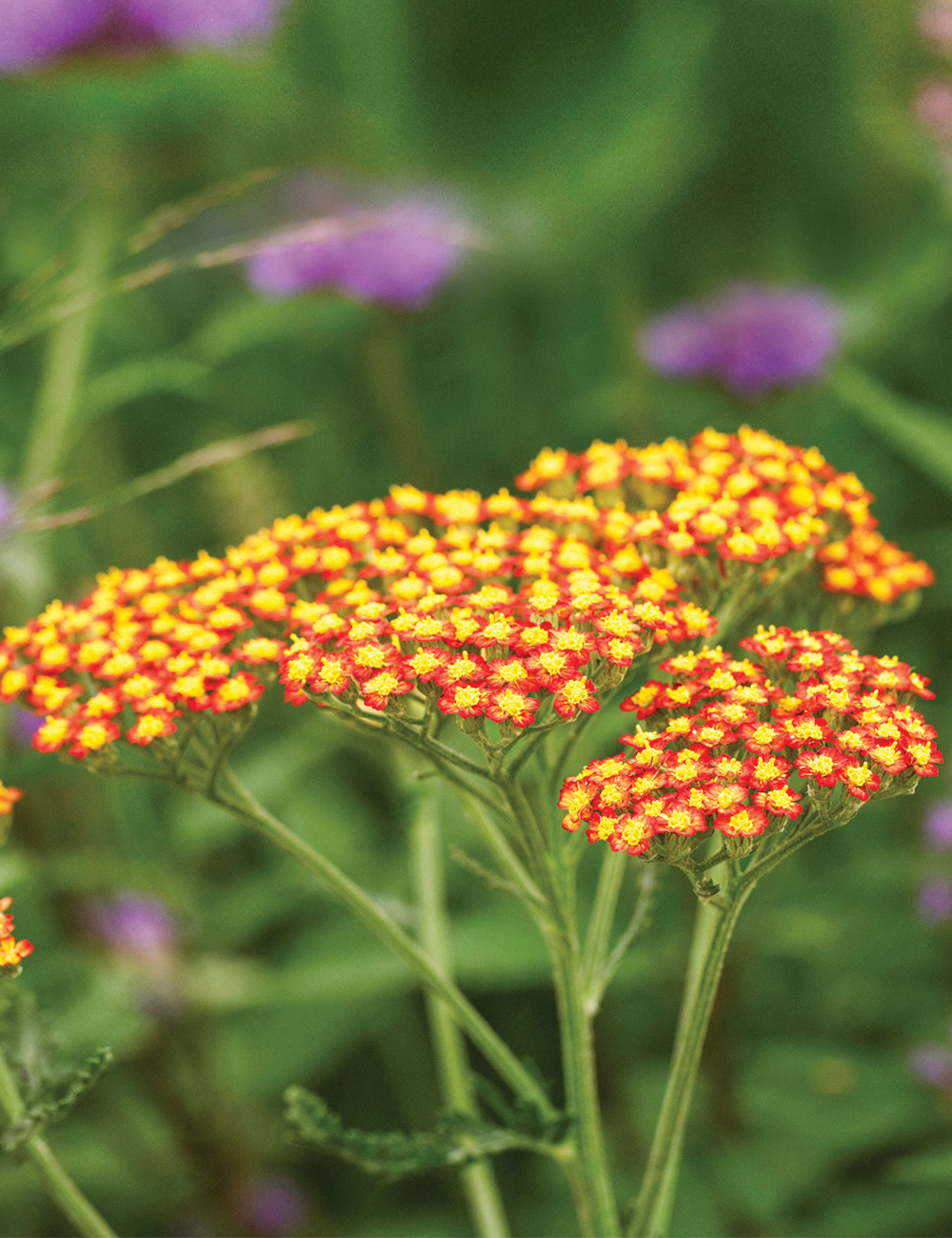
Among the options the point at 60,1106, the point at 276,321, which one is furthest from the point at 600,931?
the point at 276,321

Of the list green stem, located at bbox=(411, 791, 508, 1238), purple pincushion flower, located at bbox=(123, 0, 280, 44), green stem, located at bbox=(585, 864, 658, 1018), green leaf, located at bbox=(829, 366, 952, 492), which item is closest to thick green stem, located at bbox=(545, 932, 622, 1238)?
green stem, located at bbox=(585, 864, 658, 1018)

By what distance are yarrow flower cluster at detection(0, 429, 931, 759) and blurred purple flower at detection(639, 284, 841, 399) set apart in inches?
26.0

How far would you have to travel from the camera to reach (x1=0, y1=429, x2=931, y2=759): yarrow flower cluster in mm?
490

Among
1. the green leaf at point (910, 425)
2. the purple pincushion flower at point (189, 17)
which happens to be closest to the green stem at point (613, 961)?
the green leaf at point (910, 425)

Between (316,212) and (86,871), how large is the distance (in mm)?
936

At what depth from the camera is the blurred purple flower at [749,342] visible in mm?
1312

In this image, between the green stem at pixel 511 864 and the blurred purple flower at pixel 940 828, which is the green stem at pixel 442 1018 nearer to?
the green stem at pixel 511 864

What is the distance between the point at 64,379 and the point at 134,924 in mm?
544

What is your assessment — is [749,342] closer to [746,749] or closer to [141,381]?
[141,381]

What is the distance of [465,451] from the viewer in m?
1.70

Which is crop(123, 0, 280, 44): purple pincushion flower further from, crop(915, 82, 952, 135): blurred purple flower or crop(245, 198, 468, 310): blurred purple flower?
crop(915, 82, 952, 135): blurred purple flower

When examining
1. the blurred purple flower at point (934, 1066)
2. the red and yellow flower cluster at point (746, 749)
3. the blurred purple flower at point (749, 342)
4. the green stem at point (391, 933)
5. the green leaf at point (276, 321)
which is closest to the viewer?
the red and yellow flower cluster at point (746, 749)

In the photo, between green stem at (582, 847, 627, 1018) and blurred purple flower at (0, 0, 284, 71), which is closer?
green stem at (582, 847, 627, 1018)

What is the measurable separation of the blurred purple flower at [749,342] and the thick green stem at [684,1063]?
0.89 m
